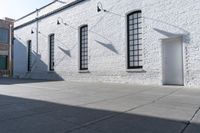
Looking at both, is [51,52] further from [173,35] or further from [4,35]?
[4,35]

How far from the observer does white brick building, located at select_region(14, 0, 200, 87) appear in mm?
10102

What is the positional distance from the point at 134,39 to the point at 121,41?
840 millimetres

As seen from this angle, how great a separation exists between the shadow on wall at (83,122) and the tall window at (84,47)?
35.8 feet

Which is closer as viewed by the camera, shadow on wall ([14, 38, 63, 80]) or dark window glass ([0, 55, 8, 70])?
shadow on wall ([14, 38, 63, 80])

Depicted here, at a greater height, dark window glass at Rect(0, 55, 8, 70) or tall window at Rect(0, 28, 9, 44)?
tall window at Rect(0, 28, 9, 44)

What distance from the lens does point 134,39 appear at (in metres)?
12.3

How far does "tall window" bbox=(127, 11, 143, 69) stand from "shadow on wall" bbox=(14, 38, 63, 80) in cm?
723

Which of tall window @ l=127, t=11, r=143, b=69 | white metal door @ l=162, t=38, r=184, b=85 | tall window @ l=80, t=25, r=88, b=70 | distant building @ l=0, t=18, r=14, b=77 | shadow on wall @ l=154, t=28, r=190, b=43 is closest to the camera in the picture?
shadow on wall @ l=154, t=28, r=190, b=43

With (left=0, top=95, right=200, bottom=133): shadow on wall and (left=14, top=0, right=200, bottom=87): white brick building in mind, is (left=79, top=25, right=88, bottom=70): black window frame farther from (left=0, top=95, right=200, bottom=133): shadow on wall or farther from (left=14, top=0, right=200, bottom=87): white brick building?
(left=0, top=95, right=200, bottom=133): shadow on wall

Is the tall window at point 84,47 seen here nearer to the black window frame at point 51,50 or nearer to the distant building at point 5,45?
the black window frame at point 51,50

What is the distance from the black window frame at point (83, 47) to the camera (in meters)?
15.5

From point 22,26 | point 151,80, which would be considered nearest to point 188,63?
point 151,80

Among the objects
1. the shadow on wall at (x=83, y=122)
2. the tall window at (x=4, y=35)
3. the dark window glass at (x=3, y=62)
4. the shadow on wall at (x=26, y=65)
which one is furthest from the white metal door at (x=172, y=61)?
the tall window at (x=4, y=35)

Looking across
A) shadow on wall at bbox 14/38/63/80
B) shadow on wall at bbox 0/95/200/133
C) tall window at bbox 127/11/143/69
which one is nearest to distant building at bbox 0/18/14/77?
shadow on wall at bbox 14/38/63/80
